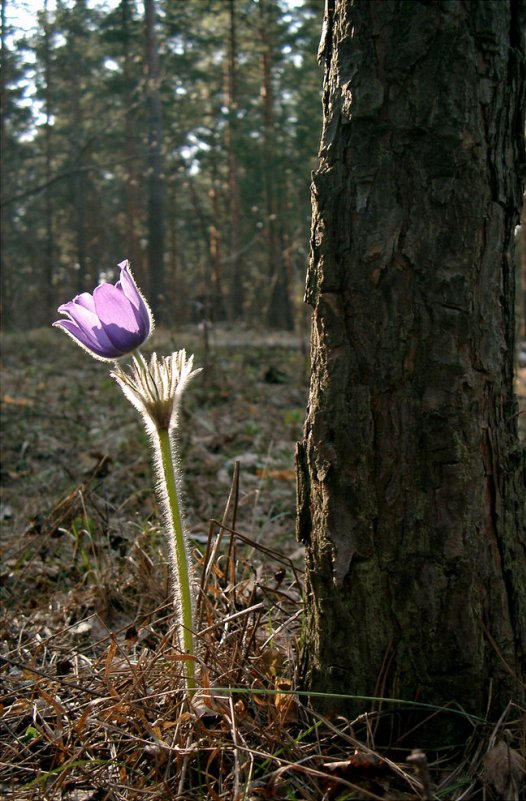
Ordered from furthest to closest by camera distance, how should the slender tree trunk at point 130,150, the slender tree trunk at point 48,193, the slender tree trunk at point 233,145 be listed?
the slender tree trunk at point 48,193 < the slender tree trunk at point 130,150 < the slender tree trunk at point 233,145

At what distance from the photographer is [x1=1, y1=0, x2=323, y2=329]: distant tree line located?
1867 centimetres

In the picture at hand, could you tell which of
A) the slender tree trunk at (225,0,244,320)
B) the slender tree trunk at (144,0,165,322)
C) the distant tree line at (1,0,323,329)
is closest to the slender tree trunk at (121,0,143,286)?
the distant tree line at (1,0,323,329)

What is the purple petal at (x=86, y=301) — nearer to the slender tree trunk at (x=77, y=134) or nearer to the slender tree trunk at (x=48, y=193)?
the slender tree trunk at (x=48, y=193)

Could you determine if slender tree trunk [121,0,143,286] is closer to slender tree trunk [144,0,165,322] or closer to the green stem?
slender tree trunk [144,0,165,322]

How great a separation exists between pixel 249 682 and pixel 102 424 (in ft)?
14.2

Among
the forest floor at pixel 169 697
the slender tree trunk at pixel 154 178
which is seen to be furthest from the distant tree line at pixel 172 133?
the forest floor at pixel 169 697

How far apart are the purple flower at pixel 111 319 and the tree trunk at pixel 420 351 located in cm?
42

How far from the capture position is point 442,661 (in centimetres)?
158

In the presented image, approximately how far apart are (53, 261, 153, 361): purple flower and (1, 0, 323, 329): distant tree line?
1441 cm

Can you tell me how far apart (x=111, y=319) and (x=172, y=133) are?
900 inches

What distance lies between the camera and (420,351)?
60.7 inches

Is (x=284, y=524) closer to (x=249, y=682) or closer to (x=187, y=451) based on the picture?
(x=187, y=451)

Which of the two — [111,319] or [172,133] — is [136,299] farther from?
[172,133]

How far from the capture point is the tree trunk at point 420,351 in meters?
1.49
